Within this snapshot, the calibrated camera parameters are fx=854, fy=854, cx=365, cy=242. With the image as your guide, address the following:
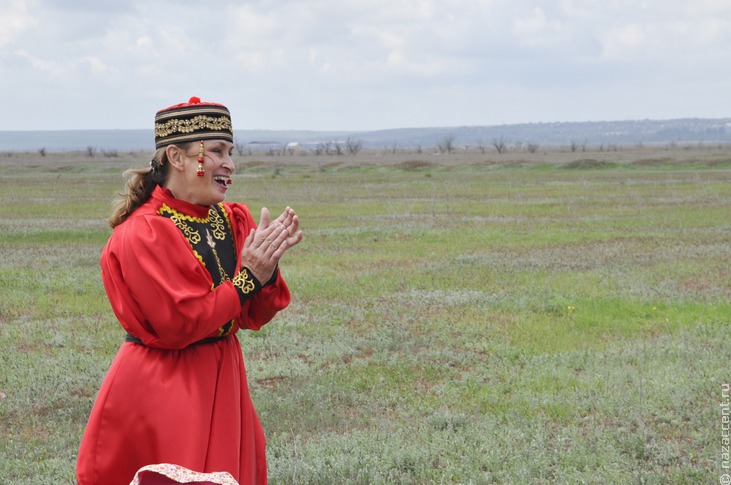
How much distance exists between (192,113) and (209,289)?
74 cm

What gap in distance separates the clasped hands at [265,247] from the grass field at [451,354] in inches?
104

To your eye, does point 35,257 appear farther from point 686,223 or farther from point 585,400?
point 686,223

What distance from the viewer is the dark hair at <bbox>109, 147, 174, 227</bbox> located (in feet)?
11.7

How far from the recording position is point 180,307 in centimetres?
319

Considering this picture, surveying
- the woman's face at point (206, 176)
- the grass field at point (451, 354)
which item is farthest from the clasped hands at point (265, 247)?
the grass field at point (451, 354)

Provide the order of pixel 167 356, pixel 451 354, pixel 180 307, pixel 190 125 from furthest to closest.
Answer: pixel 451 354 < pixel 190 125 < pixel 167 356 < pixel 180 307

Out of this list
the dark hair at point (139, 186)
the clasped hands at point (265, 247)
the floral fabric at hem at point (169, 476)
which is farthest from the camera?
the dark hair at point (139, 186)

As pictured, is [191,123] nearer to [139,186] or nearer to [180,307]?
[139,186]

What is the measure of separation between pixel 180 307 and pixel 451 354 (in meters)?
5.92

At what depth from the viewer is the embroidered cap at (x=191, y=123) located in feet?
11.5

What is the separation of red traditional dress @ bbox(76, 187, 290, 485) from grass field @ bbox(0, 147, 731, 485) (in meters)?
2.41

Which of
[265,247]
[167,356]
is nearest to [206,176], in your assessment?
[265,247]

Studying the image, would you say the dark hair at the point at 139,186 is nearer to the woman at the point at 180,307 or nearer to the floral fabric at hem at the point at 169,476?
the woman at the point at 180,307

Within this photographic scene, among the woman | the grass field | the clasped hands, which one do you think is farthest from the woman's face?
the grass field
